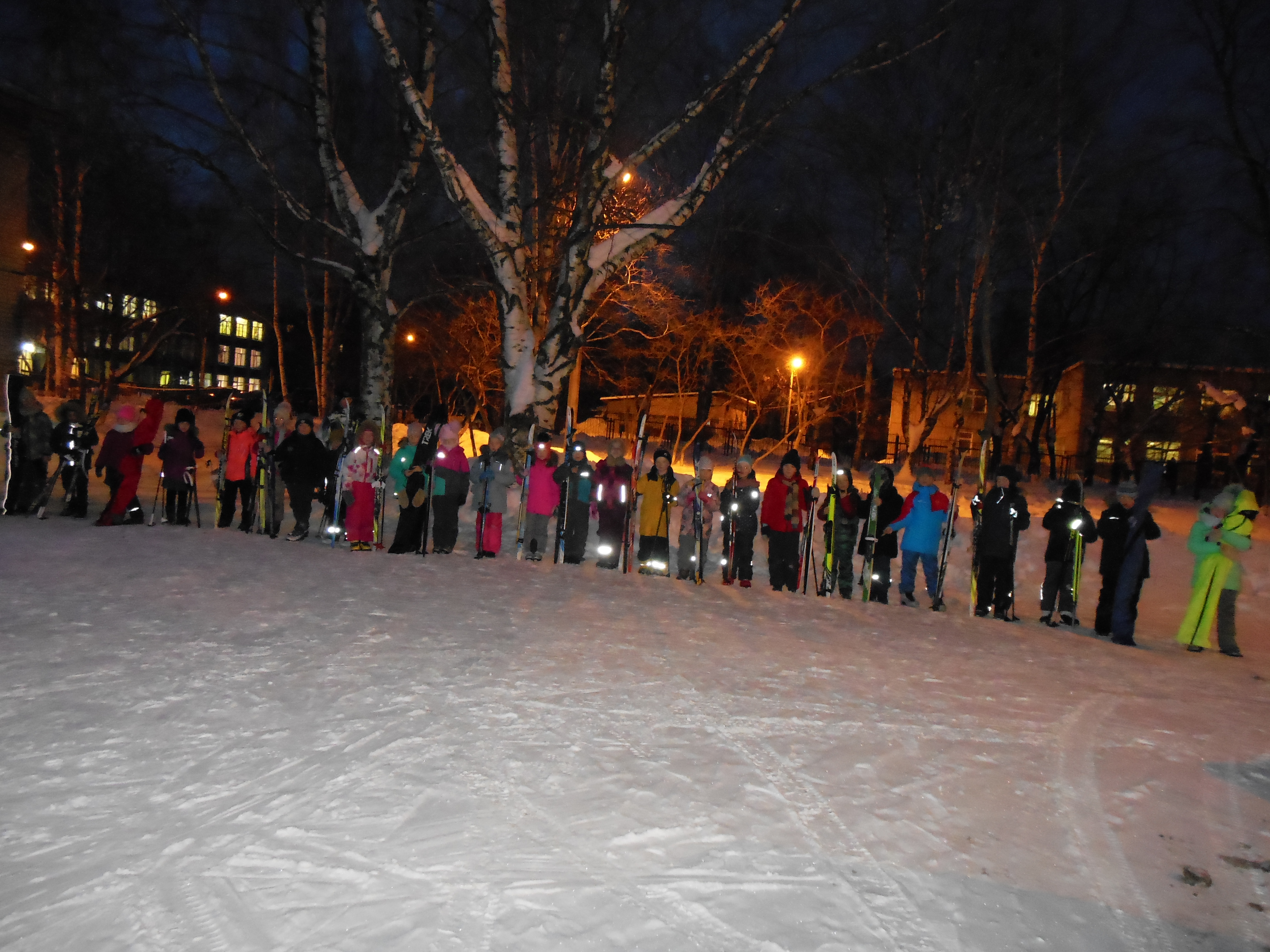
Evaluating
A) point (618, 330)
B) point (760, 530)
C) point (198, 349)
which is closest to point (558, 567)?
point (760, 530)

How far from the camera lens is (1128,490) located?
8453mm

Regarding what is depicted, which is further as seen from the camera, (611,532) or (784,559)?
(611,532)

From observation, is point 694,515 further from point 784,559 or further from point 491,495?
point 491,495

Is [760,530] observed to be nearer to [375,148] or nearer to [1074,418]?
[375,148]

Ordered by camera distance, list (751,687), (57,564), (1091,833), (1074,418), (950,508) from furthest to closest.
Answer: (1074,418), (950,508), (57,564), (751,687), (1091,833)

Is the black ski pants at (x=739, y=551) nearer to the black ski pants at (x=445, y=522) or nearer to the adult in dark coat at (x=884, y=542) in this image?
the adult in dark coat at (x=884, y=542)

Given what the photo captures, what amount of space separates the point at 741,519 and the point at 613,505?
160 centimetres

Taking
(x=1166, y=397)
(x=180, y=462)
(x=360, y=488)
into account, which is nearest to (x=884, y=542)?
(x=360, y=488)

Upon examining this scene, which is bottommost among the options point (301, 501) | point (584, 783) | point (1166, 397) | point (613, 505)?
point (584, 783)

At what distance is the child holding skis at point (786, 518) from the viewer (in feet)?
30.9

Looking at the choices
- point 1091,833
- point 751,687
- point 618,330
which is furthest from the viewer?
point 618,330

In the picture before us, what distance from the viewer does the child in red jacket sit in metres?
10.2

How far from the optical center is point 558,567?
9781 mm

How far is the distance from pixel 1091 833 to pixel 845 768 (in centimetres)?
118
